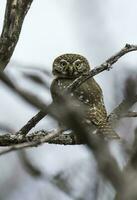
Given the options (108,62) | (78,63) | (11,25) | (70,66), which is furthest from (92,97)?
(108,62)

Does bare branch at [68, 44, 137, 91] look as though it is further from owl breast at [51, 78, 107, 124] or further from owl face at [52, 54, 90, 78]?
owl face at [52, 54, 90, 78]

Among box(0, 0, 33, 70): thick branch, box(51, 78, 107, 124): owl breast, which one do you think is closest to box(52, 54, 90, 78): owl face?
box(51, 78, 107, 124): owl breast

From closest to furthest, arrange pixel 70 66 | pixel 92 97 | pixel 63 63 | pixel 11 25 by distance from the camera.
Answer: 1. pixel 11 25
2. pixel 92 97
3. pixel 70 66
4. pixel 63 63

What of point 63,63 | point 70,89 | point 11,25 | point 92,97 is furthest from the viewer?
point 63,63

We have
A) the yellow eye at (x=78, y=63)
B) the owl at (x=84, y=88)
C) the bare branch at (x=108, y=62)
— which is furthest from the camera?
the yellow eye at (x=78, y=63)

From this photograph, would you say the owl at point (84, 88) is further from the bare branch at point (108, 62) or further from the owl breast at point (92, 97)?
the bare branch at point (108, 62)

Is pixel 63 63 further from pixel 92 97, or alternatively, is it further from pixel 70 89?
pixel 70 89

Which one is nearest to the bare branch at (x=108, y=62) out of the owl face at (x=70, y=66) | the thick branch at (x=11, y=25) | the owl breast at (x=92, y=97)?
the thick branch at (x=11, y=25)
